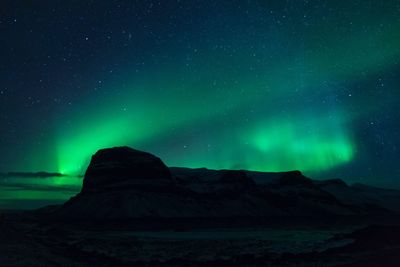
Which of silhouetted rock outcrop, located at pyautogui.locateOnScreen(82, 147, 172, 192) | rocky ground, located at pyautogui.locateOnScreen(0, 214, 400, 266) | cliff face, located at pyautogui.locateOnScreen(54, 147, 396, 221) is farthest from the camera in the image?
silhouetted rock outcrop, located at pyautogui.locateOnScreen(82, 147, 172, 192)

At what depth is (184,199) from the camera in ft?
549

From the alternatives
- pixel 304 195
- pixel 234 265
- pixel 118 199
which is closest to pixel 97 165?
pixel 118 199

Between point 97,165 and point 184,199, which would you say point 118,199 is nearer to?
point 184,199

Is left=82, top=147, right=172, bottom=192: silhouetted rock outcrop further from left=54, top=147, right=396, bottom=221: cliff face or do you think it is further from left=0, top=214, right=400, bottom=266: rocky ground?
left=0, top=214, right=400, bottom=266: rocky ground

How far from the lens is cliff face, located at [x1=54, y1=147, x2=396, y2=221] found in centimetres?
15162

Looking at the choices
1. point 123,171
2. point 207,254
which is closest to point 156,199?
point 123,171

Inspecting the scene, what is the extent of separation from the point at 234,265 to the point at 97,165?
508 ft

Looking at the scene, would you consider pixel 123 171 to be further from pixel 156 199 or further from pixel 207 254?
pixel 207 254

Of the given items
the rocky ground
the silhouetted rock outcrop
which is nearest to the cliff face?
the silhouetted rock outcrop

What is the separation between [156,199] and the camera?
162 meters

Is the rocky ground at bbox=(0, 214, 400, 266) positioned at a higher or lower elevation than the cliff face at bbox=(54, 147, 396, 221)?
lower

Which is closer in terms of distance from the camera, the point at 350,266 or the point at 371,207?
the point at 350,266

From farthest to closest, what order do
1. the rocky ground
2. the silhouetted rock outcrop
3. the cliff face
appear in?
1. the silhouetted rock outcrop
2. the cliff face
3. the rocky ground

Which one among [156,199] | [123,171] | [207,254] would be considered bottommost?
[207,254]
